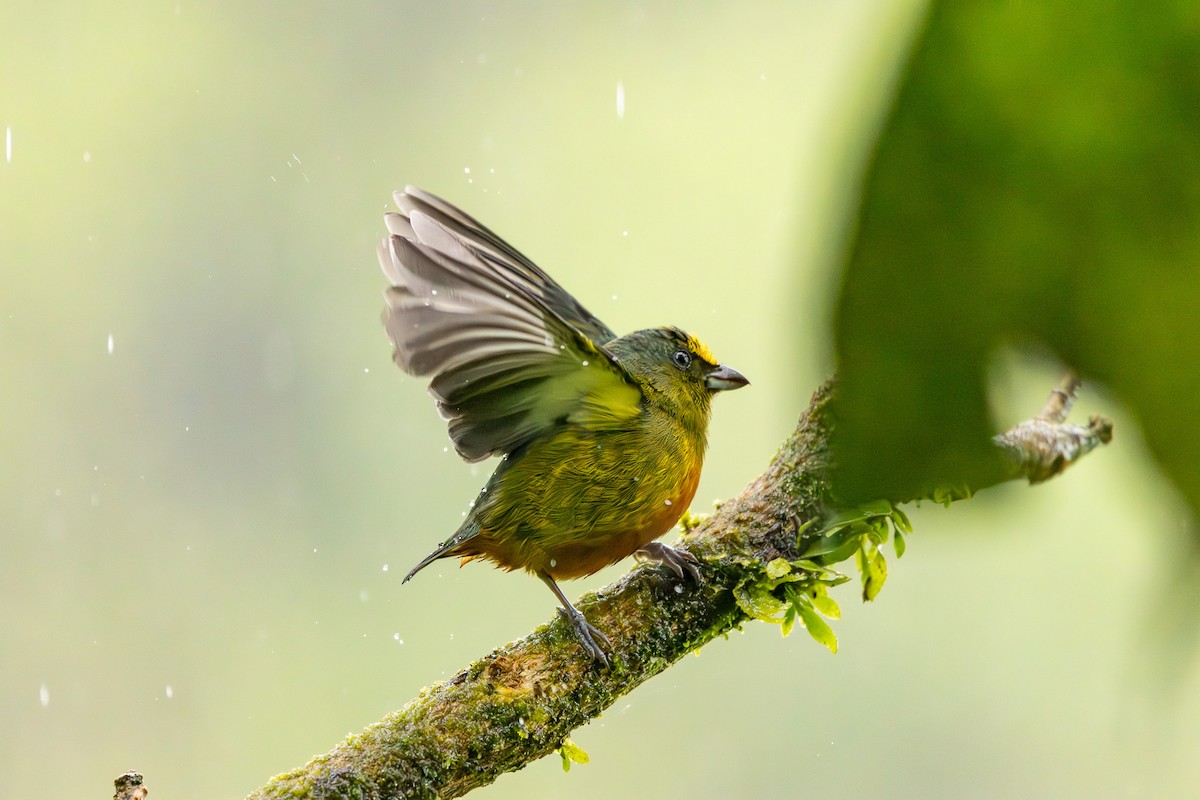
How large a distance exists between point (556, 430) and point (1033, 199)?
2.64 meters

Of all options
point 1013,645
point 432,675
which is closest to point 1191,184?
point 432,675

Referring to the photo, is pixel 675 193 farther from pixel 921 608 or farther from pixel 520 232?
pixel 921 608

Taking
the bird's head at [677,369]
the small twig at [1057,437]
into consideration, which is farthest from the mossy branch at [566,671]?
the bird's head at [677,369]

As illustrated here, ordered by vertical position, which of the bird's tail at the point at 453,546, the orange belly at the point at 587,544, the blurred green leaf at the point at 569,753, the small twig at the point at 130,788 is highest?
the bird's tail at the point at 453,546

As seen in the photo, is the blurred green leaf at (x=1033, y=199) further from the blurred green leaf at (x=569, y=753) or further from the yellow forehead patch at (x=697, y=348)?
the yellow forehead patch at (x=697, y=348)

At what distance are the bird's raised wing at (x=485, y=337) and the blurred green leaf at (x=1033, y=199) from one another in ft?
5.72

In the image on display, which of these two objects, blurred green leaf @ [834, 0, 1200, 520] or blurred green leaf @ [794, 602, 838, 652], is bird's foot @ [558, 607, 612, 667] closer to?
blurred green leaf @ [794, 602, 838, 652]

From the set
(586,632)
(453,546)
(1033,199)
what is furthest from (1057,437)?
(1033,199)

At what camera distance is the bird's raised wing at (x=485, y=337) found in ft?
7.02

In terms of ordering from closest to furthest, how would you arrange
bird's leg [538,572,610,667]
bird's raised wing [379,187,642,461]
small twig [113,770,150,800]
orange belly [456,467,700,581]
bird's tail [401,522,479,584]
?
small twig [113,770,150,800]
bird's raised wing [379,187,642,461]
bird's leg [538,572,610,667]
orange belly [456,467,700,581]
bird's tail [401,522,479,584]

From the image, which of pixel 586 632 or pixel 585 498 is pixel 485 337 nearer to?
pixel 585 498

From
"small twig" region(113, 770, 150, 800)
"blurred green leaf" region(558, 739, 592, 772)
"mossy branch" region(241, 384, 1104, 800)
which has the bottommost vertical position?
"blurred green leaf" region(558, 739, 592, 772)

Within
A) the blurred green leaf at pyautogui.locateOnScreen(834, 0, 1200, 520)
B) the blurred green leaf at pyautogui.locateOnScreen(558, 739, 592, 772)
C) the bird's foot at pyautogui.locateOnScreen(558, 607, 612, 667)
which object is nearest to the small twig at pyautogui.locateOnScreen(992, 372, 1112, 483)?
the bird's foot at pyautogui.locateOnScreen(558, 607, 612, 667)

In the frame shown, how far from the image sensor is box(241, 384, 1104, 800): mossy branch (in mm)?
2152
